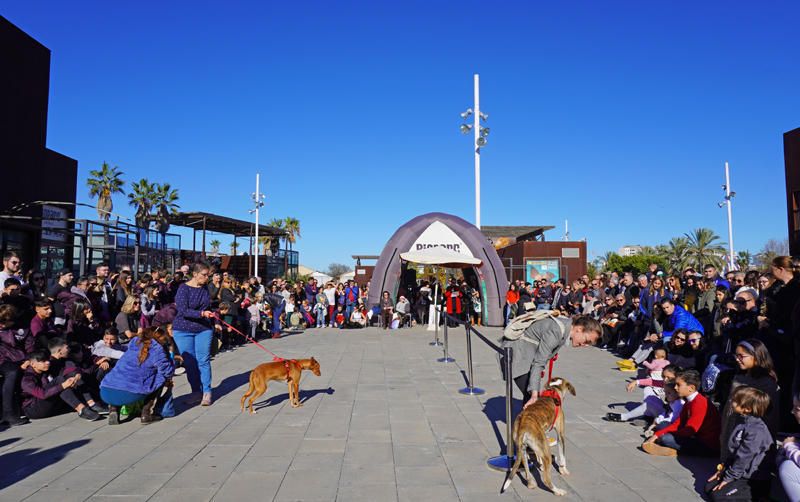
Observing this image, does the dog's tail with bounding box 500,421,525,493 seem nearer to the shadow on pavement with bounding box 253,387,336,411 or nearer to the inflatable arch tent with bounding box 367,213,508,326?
the shadow on pavement with bounding box 253,387,336,411

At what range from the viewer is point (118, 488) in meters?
4.35

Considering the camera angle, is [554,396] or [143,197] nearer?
[554,396]

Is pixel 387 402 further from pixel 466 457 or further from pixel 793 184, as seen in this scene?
pixel 793 184

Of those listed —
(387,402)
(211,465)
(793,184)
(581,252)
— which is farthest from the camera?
(581,252)

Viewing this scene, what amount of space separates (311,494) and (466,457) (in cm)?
164

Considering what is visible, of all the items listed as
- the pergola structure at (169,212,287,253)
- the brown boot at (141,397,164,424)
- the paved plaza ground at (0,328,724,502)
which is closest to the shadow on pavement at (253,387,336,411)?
the paved plaza ground at (0,328,724,502)

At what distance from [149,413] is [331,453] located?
8.52 feet

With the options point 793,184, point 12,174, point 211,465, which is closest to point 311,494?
point 211,465

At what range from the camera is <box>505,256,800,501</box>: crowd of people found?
420 cm

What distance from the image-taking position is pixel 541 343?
→ 194 inches

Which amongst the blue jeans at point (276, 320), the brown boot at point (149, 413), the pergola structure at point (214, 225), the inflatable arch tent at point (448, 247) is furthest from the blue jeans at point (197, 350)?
the pergola structure at point (214, 225)

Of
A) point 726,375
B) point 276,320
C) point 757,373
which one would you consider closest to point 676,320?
point 726,375

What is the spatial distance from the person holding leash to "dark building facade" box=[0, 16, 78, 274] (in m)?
13.1

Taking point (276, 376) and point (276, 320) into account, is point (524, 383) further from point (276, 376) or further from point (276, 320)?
point (276, 320)
